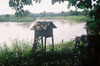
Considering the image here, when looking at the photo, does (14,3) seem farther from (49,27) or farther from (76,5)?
(49,27)

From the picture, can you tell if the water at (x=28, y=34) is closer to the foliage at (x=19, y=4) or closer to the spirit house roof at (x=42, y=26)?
the spirit house roof at (x=42, y=26)

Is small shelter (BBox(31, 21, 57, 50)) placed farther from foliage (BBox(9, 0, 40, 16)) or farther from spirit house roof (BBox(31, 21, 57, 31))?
foliage (BBox(9, 0, 40, 16))

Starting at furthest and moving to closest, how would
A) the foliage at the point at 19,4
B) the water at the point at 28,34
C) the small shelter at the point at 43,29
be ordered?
the water at the point at 28,34, the small shelter at the point at 43,29, the foliage at the point at 19,4

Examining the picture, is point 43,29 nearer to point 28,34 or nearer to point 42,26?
point 42,26

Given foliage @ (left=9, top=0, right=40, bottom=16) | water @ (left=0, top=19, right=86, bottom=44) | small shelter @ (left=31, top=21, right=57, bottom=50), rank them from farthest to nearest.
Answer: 1. water @ (left=0, top=19, right=86, bottom=44)
2. small shelter @ (left=31, top=21, right=57, bottom=50)
3. foliage @ (left=9, top=0, right=40, bottom=16)

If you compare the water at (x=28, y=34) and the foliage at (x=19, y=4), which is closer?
the foliage at (x=19, y=4)

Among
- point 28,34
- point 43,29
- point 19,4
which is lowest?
point 28,34

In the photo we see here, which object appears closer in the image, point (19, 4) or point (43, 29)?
point (19, 4)

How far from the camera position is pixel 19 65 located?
366 inches

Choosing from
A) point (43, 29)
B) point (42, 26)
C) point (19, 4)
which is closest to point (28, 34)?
point (42, 26)

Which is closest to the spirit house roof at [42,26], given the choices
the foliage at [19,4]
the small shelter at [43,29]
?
the small shelter at [43,29]

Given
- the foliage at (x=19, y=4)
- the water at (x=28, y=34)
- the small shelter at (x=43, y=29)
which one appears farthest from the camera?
the water at (x=28, y=34)

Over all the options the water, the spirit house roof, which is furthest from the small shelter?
the water

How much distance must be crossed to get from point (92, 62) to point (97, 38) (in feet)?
4.13
